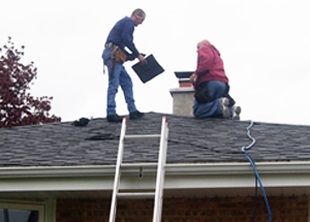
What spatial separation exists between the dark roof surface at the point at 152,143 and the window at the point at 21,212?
1.60ft

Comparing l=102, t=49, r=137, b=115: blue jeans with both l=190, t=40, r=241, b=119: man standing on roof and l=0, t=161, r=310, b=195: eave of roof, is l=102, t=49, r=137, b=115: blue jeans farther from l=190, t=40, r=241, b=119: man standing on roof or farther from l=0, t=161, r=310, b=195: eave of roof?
l=0, t=161, r=310, b=195: eave of roof

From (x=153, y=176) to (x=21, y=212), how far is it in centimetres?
170

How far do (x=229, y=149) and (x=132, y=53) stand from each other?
9.34 ft

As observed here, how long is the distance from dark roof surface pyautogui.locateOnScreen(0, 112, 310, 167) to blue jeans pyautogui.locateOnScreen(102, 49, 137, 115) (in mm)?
265

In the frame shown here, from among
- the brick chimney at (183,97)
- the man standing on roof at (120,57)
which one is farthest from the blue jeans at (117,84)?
the brick chimney at (183,97)

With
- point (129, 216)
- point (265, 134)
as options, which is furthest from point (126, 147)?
point (265, 134)

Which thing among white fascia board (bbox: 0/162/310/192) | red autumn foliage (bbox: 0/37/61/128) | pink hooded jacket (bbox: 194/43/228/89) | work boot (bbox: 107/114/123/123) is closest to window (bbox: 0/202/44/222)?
white fascia board (bbox: 0/162/310/192)

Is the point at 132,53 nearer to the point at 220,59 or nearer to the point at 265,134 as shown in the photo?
the point at 220,59

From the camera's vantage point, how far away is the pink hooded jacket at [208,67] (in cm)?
838

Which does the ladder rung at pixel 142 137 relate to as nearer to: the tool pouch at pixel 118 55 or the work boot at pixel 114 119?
the work boot at pixel 114 119

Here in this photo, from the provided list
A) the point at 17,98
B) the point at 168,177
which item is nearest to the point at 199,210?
the point at 168,177

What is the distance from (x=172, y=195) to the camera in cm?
625

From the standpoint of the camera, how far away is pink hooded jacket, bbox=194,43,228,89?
838 centimetres

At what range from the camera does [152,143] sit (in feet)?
22.2
